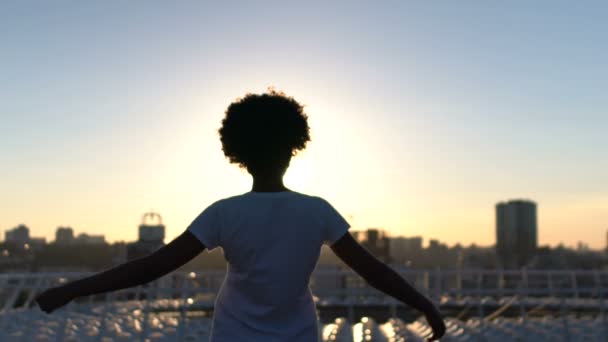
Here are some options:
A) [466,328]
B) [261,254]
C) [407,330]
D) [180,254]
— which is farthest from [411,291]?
[407,330]

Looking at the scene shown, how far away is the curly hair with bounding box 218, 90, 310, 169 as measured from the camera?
2246 millimetres

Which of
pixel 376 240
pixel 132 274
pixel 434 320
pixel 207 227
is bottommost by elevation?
pixel 434 320

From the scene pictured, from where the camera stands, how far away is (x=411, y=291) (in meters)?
2.23

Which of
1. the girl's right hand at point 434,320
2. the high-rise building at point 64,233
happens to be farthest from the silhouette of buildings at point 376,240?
the girl's right hand at point 434,320

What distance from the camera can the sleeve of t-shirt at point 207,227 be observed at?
6.89ft

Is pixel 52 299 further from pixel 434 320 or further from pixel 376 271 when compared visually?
pixel 434 320

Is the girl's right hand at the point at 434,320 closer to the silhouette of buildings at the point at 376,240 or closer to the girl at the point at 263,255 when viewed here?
the girl at the point at 263,255

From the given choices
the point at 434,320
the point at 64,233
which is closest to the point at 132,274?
the point at 434,320

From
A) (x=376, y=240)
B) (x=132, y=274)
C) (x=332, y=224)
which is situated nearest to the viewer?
(x=132, y=274)

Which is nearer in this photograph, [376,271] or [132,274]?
[132,274]

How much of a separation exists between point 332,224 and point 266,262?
0.67 ft

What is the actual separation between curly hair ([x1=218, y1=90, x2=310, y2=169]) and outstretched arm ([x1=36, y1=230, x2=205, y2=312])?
0.30m

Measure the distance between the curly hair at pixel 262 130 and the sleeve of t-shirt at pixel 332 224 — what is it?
0.65ft

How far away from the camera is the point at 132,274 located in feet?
6.82
